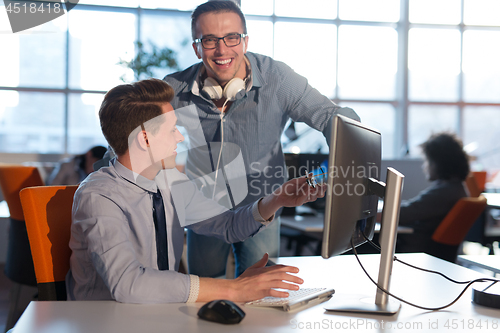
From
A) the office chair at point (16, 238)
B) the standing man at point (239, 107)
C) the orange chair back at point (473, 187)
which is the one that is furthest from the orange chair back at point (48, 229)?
the orange chair back at point (473, 187)

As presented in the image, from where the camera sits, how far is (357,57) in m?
6.50

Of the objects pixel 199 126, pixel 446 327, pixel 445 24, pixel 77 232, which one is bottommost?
pixel 446 327

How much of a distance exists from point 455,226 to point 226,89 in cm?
172

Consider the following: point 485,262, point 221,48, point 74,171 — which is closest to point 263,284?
point 485,262

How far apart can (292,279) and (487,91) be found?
7225 millimetres

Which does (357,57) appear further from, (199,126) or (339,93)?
(199,126)

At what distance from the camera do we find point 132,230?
1.11 m

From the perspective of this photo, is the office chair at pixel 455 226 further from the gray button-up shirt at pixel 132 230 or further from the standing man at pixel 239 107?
the gray button-up shirt at pixel 132 230

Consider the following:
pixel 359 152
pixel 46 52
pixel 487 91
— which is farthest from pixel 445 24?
pixel 359 152

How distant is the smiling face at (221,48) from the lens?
1568 millimetres

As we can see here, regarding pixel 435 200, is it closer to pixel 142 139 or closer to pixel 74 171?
pixel 142 139

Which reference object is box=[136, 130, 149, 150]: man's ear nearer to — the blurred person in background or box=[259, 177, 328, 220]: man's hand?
box=[259, 177, 328, 220]: man's hand

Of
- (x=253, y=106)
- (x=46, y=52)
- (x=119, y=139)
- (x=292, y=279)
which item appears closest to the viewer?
(x=292, y=279)

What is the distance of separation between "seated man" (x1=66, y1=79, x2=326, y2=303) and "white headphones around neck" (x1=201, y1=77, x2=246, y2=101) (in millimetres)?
412
